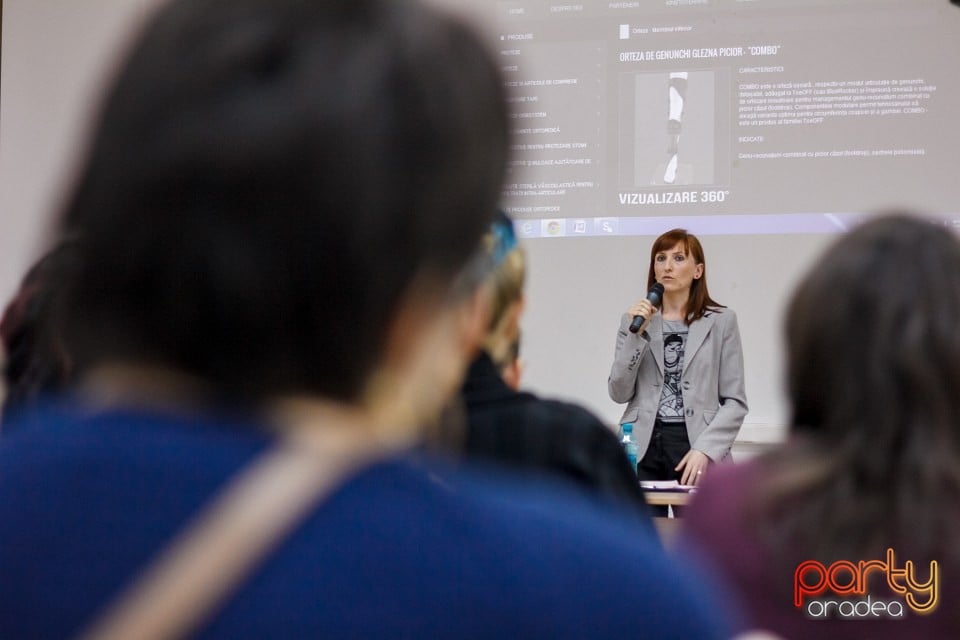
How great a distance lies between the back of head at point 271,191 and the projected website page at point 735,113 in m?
→ 3.93

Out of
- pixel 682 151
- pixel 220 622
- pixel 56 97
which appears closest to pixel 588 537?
pixel 220 622

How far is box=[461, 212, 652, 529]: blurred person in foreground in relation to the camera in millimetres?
1443

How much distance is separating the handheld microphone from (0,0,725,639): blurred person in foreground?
3.39m

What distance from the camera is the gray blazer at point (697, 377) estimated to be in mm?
3869

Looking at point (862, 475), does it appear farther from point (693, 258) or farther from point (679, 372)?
point (693, 258)

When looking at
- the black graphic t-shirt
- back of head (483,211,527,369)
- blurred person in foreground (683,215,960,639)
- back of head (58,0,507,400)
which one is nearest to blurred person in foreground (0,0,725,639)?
back of head (58,0,507,400)

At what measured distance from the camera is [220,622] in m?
0.39

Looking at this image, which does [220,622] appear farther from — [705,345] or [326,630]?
[705,345]

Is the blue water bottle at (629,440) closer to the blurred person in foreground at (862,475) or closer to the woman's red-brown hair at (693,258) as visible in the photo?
the woman's red-brown hair at (693,258)

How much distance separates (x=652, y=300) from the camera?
3842mm

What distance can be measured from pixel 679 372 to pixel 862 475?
294cm

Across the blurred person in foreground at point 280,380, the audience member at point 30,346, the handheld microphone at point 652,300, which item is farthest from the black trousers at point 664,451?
the blurred person in foreground at point 280,380

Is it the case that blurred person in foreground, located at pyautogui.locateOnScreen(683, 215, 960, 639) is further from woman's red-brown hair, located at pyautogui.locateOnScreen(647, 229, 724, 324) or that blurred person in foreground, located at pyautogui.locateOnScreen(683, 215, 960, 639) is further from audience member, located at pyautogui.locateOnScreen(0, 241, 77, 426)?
woman's red-brown hair, located at pyautogui.locateOnScreen(647, 229, 724, 324)

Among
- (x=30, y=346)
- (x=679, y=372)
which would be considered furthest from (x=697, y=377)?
(x=30, y=346)
